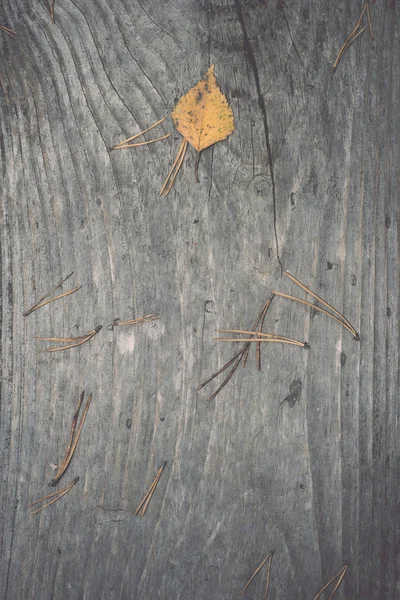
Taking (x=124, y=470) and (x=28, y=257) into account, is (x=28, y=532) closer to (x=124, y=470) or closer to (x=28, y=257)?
(x=124, y=470)

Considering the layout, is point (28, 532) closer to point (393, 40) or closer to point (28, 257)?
point (28, 257)

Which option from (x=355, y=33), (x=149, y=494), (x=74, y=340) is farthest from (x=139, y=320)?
(x=355, y=33)

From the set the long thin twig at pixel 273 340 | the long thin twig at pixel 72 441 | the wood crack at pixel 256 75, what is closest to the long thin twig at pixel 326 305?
the long thin twig at pixel 273 340

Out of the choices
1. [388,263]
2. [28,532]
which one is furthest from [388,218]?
[28,532]

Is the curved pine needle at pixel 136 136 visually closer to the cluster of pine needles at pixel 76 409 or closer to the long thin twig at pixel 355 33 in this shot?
the cluster of pine needles at pixel 76 409

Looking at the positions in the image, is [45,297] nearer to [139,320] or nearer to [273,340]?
[139,320]

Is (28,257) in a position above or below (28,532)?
above

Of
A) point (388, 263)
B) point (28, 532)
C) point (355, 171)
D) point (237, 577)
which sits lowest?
point (237, 577)

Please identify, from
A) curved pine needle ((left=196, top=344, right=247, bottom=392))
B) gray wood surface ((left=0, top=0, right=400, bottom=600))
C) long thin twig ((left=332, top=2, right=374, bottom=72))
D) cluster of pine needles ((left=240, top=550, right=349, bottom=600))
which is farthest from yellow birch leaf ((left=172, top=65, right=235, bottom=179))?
cluster of pine needles ((left=240, top=550, right=349, bottom=600))
